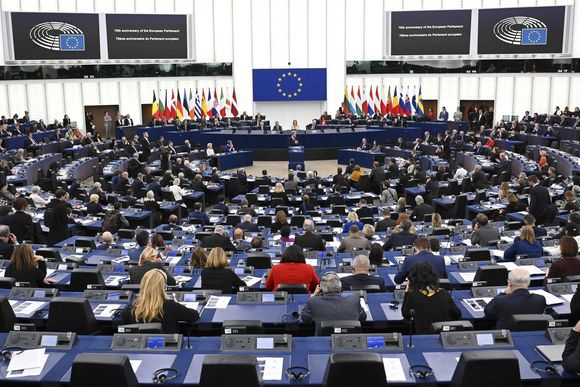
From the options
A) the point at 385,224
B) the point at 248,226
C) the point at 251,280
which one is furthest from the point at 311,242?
the point at 385,224

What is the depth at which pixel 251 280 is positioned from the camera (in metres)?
9.04

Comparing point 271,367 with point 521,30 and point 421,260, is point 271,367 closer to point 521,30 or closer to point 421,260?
point 421,260

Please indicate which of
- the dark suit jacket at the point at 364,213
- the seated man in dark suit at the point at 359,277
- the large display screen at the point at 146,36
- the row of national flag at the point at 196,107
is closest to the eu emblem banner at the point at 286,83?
the row of national flag at the point at 196,107

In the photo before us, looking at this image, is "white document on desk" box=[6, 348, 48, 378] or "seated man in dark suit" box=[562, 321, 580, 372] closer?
"seated man in dark suit" box=[562, 321, 580, 372]

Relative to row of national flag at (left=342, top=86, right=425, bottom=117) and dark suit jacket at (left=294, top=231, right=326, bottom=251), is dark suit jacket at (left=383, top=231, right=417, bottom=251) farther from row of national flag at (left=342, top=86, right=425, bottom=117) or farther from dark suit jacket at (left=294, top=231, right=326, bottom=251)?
row of national flag at (left=342, top=86, right=425, bottom=117)

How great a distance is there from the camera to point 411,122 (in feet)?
108

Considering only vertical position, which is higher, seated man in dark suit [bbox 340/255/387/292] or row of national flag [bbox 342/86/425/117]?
row of national flag [bbox 342/86/425/117]

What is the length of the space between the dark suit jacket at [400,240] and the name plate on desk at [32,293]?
5980mm

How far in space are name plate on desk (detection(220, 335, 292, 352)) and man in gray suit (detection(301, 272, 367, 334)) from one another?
0.72 metres

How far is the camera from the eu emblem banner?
3794 cm

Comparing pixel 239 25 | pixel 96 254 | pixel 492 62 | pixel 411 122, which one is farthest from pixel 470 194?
pixel 239 25

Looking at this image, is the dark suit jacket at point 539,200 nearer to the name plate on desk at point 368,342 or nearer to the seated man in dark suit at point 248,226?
the seated man in dark suit at point 248,226

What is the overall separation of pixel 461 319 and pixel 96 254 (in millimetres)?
6770

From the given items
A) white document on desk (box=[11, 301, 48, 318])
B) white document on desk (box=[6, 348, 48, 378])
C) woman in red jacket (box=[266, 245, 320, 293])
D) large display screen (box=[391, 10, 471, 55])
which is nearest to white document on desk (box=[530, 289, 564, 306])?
woman in red jacket (box=[266, 245, 320, 293])
